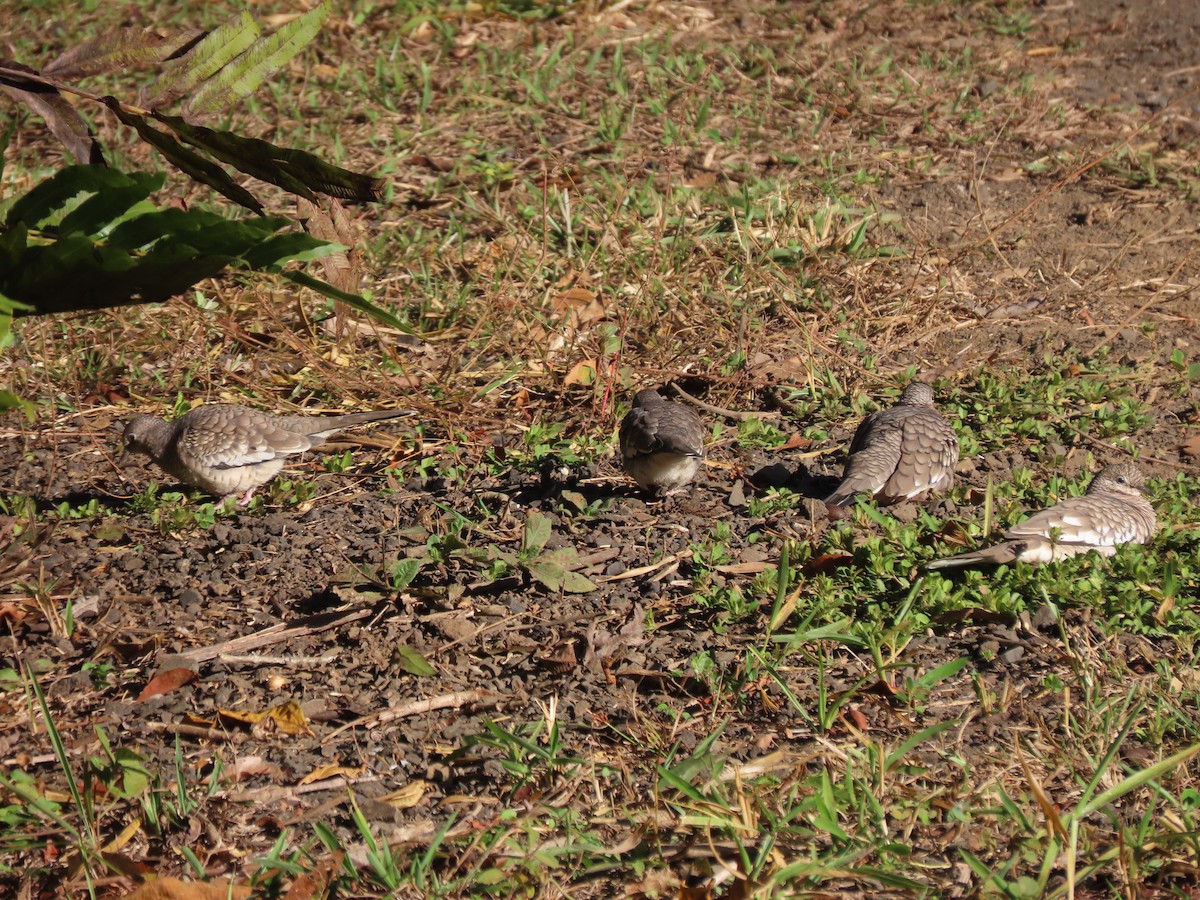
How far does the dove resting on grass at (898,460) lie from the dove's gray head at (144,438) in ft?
9.71

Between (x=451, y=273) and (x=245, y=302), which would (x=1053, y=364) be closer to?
(x=451, y=273)

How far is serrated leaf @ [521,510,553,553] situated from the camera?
488cm

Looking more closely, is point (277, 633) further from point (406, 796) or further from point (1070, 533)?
point (1070, 533)

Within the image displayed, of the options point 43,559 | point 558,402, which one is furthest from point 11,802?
point 558,402

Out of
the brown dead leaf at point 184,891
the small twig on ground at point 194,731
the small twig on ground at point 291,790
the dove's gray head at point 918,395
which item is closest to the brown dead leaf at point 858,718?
the small twig on ground at point 291,790

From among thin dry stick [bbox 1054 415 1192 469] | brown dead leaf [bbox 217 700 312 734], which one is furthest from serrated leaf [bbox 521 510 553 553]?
thin dry stick [bbox 1054 415 1192 469]

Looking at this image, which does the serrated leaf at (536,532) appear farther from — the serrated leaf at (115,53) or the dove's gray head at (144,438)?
the serrated leaf at (115,53)

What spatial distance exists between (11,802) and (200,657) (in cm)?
81

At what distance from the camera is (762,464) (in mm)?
5762

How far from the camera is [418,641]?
14.6 ft

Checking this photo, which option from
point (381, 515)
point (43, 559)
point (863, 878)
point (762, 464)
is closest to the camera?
point (863, 878)

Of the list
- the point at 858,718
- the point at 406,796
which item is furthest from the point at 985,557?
the point at 406,796

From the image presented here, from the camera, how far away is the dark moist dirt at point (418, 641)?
12.9ft

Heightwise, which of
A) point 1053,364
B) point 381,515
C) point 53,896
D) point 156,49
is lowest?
point 1053,364
